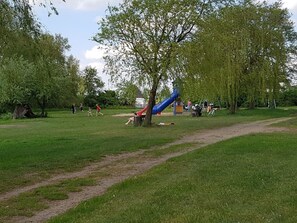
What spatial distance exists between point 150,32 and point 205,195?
19.5 meters

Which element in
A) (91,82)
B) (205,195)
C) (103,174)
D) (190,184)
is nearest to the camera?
(205,195)

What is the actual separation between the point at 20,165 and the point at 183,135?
1062 cm

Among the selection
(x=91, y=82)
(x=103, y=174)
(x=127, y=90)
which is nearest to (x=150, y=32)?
(x=127, y=90)

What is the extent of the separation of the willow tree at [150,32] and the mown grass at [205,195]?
14.3 metres

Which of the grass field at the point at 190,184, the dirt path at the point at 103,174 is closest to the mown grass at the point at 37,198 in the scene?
the grass field at the point at 190,184

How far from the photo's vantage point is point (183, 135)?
21562mm

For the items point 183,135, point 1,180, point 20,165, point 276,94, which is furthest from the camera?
point 276,94

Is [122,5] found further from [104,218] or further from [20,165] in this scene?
[104,218]

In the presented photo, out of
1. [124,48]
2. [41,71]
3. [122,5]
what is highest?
[122,5]

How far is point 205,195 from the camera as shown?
7.58 metres

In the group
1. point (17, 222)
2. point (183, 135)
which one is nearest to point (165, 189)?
point (17, 222)

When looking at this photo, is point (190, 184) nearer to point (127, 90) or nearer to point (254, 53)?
point (127, 90)

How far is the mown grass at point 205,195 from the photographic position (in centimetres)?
626

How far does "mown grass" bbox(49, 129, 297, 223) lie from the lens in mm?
6262
